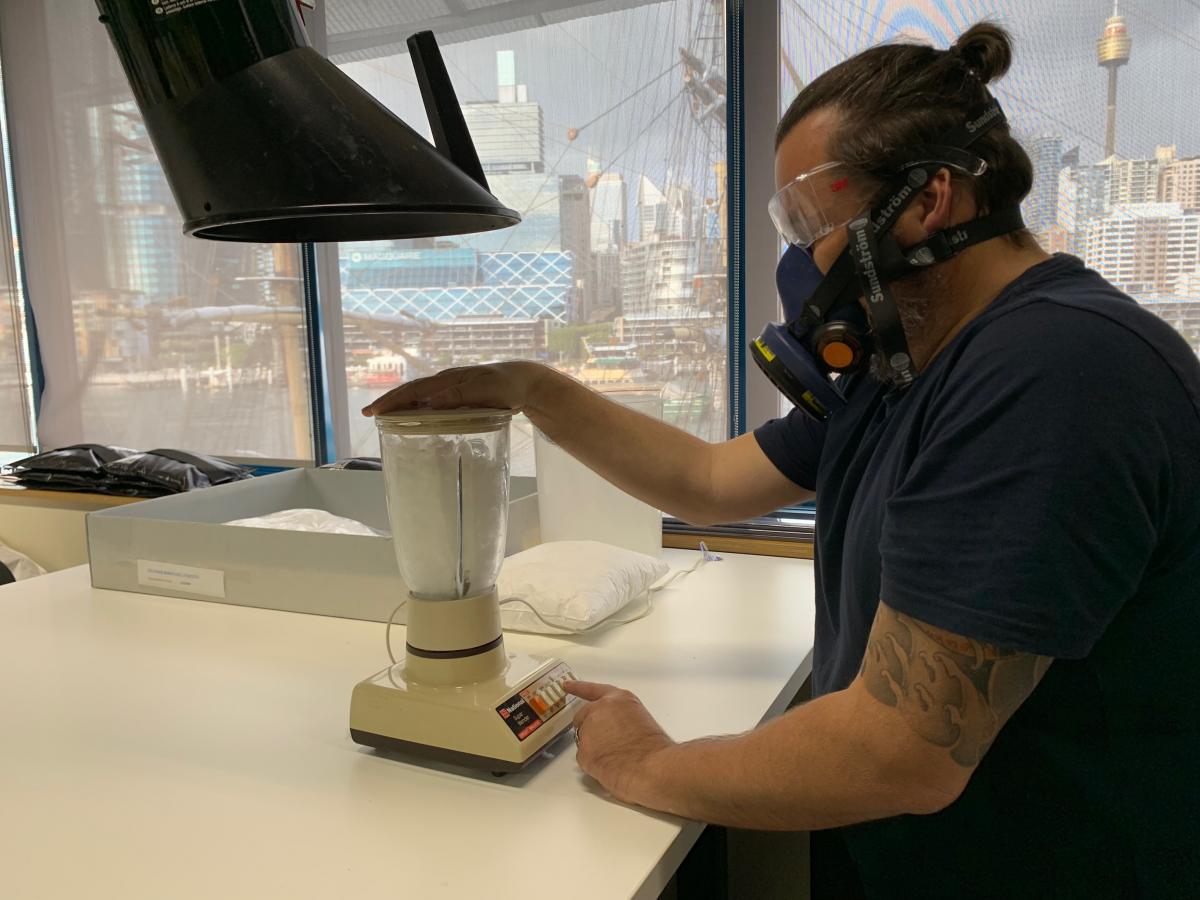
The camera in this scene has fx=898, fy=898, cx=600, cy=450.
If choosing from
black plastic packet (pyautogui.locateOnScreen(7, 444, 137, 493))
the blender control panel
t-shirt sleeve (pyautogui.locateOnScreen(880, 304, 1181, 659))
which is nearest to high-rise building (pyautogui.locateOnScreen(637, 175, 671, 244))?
the blender control panel

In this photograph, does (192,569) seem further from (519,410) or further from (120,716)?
(519,410)

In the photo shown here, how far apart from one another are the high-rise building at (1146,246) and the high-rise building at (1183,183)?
0.04 ft

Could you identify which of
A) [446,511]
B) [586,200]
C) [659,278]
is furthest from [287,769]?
[586,200]

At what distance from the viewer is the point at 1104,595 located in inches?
26.5

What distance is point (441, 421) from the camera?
951 mm

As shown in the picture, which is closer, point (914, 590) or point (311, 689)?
point (914, 590)

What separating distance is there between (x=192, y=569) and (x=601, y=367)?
40.2 inches

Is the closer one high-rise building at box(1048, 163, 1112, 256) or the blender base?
the blender base

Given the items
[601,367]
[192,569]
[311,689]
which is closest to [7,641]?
[192,569]

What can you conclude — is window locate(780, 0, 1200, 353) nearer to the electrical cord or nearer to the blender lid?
the electrical cord

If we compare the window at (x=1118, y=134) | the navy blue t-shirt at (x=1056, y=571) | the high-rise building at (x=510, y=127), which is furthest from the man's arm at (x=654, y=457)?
the high-rise building at (x=510, y=127)

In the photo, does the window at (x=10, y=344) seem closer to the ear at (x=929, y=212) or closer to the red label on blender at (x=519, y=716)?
the red label on blender at (x=519, y=716)

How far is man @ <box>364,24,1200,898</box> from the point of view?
2.19ft

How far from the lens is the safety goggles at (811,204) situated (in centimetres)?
93
